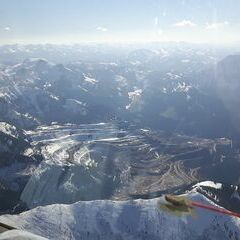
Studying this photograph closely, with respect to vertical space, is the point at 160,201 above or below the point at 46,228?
above

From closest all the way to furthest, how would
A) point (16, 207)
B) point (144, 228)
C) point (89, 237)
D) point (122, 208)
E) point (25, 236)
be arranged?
point (25, 236)
point (89, 237)
point (144, 228)
point (122, 208)
point (16, 207)

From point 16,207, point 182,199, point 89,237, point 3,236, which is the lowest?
point 16,207

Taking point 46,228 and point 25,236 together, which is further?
point 46,228

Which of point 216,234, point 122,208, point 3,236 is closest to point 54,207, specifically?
point 122,208

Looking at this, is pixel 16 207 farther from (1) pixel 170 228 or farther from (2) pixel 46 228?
(1) pixel 170 228

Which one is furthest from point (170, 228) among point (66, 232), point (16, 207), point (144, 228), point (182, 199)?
point (182, 199)

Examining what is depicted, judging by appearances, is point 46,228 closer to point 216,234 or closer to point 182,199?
point 216,234

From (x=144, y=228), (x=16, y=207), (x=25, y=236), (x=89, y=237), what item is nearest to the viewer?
(x=25, y=236)
